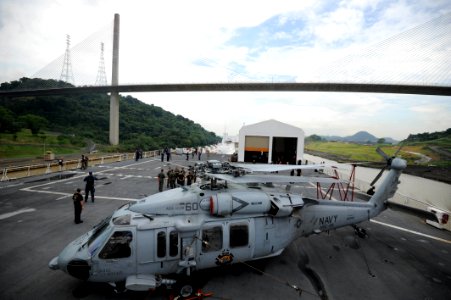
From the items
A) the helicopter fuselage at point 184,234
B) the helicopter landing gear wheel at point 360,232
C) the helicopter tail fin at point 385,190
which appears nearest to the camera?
the helicopter fuselage at point 184,234

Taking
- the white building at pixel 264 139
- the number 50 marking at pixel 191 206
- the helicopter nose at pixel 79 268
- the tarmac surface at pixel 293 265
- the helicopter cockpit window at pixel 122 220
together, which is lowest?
the tarmac surface at pixel 293 265

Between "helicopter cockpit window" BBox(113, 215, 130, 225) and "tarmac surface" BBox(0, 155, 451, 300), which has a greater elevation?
"helicopter cockpit window" BBox(113, 215, 130, 225)

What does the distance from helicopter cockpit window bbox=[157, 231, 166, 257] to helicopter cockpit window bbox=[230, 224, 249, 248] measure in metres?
1.70

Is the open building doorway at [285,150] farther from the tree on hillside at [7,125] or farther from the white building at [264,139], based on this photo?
the tree on hillside at [7,125]

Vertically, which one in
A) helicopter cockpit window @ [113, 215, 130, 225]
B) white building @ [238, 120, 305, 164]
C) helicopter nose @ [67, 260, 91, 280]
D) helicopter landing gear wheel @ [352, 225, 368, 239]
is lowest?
helicopter landing gear wheel @ [352, 225, 368, 239]

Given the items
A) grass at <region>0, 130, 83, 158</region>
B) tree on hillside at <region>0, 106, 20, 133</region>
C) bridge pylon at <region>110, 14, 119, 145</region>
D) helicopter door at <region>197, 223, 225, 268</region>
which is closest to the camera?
helicopter door at <region>197, 223, 225, 268</region>

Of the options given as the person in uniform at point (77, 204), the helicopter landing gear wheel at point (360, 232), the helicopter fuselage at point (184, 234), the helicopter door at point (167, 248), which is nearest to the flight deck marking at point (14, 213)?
the person in uniform at point (77, 204)

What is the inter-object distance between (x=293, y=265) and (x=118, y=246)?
5198 millimetres

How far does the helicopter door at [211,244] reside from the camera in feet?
18.5

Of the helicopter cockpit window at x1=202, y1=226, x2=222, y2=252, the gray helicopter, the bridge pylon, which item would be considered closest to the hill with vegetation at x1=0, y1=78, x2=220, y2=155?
the bridge pylon

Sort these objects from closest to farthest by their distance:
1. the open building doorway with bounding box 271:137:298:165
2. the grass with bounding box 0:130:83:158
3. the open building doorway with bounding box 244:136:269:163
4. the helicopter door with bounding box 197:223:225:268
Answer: the helicopter door with bounding box 197:223:225:268 < the grass with bounding box 0:130:83:158 < the open building doorway with bounding box 244:136:269:163 < the open building doorway with bounding box 271:137:298:165

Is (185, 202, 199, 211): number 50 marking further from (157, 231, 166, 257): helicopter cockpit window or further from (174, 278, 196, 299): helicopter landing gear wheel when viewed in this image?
(174, 278, 196, 299): helicopter landing gear wheel

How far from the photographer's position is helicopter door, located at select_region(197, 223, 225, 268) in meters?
5.63

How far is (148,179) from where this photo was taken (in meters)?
18.5
